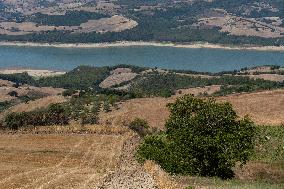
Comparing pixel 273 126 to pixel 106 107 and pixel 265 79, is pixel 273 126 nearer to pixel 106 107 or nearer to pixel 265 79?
pixel 106 107

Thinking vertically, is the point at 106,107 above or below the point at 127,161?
below

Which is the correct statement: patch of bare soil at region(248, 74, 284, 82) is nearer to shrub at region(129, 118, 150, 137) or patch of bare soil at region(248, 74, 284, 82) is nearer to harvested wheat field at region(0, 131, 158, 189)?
shrub at region(129, 118, 150, 137)

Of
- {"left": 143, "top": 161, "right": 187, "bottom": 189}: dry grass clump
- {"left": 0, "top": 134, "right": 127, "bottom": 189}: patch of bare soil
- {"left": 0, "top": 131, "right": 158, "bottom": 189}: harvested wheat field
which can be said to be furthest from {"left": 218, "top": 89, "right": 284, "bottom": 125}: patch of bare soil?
{"left": 143, "top": 161, "right": 187, "bottom": 189}: dry grass clump

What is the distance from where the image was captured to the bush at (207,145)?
3759cm

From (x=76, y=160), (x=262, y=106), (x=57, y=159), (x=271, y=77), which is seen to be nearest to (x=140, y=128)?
(x=76, y=160)

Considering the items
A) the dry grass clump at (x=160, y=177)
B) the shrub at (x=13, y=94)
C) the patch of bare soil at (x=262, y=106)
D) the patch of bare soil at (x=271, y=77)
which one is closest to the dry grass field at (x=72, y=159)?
the dry grass clump at (x=160, y=177)

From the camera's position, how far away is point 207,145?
37250 mm

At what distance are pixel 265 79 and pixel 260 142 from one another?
119321 millimetres

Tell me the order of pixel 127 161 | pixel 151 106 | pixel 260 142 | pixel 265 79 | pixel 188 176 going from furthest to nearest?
pixel 265 79 < pixel 151 106 < pixel 260 142 < pixel 127 161 < pixel 188 176

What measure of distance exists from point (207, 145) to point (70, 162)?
10171 mm

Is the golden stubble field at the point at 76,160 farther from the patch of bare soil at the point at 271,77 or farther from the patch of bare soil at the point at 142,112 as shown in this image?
the patch of bare soil at the point at 271,77

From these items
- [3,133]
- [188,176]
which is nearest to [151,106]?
[3,133]

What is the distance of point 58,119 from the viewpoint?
59875 millimetres

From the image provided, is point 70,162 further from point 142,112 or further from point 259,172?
point 142,112
